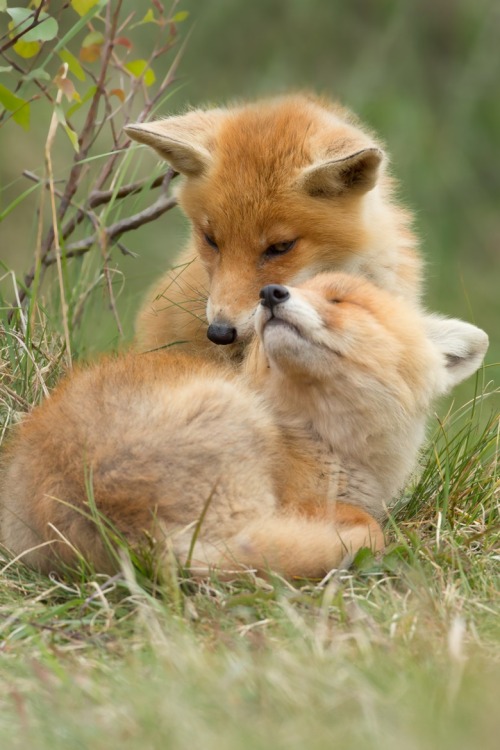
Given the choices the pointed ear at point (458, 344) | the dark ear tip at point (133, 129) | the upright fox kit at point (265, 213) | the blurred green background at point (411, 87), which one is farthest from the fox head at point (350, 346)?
the blurred green background at point (411, 87)

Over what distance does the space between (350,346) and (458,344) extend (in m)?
0.69

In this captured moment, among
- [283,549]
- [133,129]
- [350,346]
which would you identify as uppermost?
[133,129]

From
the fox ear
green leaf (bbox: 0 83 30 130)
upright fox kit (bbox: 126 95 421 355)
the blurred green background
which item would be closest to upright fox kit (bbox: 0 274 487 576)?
upright fox kit (bbox: 126 95 421 355)

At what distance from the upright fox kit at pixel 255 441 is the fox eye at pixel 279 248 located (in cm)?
32

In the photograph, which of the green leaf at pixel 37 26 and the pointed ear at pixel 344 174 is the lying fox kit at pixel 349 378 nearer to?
the pointed ear at pixel 344 174

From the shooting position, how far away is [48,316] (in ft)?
15.7

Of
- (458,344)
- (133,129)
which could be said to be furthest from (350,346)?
(133,129)

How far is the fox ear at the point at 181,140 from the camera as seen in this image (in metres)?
4.46

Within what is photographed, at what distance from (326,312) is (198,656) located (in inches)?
54.6

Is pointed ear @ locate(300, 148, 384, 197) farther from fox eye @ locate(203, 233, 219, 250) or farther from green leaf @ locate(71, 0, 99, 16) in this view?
green leaf @ locate(71, 0, 99, 16)

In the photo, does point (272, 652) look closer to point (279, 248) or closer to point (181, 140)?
point (279, 248)

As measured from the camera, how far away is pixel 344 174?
14.1ft

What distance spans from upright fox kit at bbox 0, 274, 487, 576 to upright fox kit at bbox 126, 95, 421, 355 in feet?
1.02

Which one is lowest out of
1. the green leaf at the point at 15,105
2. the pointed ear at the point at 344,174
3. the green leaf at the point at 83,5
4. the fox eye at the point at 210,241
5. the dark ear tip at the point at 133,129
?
the fox eye at the point at 210,241
